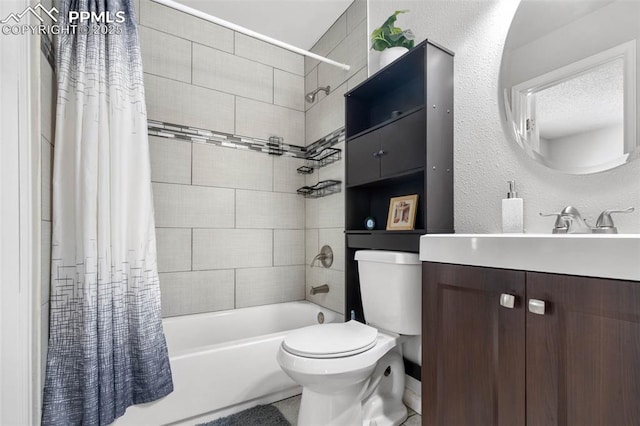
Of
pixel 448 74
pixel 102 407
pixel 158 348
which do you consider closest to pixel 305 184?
pixel 448 74

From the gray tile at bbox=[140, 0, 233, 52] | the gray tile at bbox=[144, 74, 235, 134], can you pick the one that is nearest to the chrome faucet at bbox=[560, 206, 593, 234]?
the gray tile at bbox=[144, 74, 235, 134]

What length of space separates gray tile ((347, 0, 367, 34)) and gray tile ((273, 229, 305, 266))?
1.54 metres

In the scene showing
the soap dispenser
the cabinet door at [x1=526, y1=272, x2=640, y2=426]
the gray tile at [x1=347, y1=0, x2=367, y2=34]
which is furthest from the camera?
the gray tile at [x1=347, y1=0, x2=367, y2=34]

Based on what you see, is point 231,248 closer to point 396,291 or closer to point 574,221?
point 396,291

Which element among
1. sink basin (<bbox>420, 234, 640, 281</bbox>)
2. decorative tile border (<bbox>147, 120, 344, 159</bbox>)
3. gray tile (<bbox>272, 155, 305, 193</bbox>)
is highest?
decorative tile border (<bbox>147, 120, 344, 159</bbox>)

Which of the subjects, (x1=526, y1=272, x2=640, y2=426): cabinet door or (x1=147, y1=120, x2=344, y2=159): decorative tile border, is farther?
(x1=147, y1=120, x2=344, y2=159): decorative tile border

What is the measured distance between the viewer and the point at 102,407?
1.29 metres

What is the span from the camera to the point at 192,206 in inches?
84.7

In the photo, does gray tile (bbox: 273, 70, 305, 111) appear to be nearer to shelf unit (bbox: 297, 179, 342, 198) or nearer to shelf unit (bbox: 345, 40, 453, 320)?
shelf unit (bbox: 297, 179, 342, 198)

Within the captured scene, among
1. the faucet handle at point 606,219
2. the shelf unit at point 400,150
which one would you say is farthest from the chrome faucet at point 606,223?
the shelf unit at point 400,150

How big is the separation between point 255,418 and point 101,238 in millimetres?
1131

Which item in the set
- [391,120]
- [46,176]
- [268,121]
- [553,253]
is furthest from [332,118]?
[553,253]

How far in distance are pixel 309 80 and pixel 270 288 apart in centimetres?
171

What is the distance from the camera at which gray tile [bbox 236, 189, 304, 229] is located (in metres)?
2.33
